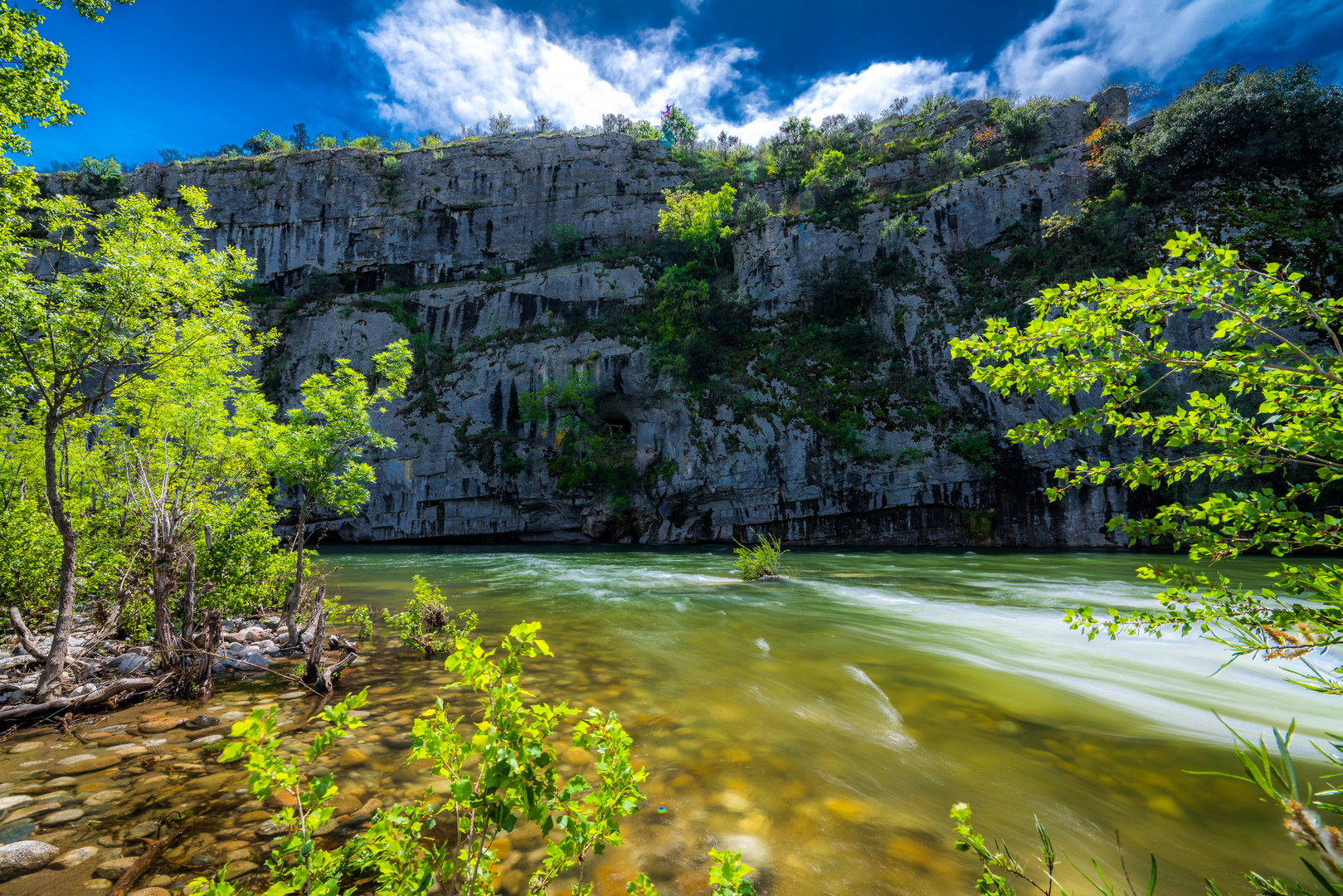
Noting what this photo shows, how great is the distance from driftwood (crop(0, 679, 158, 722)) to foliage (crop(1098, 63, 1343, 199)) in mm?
36680

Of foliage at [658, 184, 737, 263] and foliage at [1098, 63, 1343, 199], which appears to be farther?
foliage at [658, 184, 737, 263]

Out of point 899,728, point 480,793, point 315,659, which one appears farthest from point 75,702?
point 899,728

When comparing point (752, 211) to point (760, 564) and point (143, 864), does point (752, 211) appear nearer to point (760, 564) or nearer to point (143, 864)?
point (760, 564)

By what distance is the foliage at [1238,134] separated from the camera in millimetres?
21500

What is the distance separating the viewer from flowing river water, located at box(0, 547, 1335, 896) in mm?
2930

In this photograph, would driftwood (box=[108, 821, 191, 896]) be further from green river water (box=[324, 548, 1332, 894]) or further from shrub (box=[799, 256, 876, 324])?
shrub (box=[799, 256, 876, 324])

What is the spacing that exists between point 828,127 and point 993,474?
3677 cm

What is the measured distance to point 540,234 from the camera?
38875 mm

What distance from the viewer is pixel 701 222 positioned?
32.9 metres

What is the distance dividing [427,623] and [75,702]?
11.8 ft

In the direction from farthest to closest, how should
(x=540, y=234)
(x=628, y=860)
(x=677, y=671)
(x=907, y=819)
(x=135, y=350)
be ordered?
(x=540, y=234), (x=677, y=671), (x=135, y=350), (x=907, y=819), (x=628, y=860)

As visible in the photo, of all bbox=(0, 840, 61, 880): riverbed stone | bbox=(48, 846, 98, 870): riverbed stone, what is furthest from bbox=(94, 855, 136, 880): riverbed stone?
bbox=(0, 840, 61, 880): riverbed stone

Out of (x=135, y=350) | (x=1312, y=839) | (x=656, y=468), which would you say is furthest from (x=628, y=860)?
Result: (x=656, y=468)

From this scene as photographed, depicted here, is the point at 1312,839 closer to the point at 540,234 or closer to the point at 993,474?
the point at 993,474
